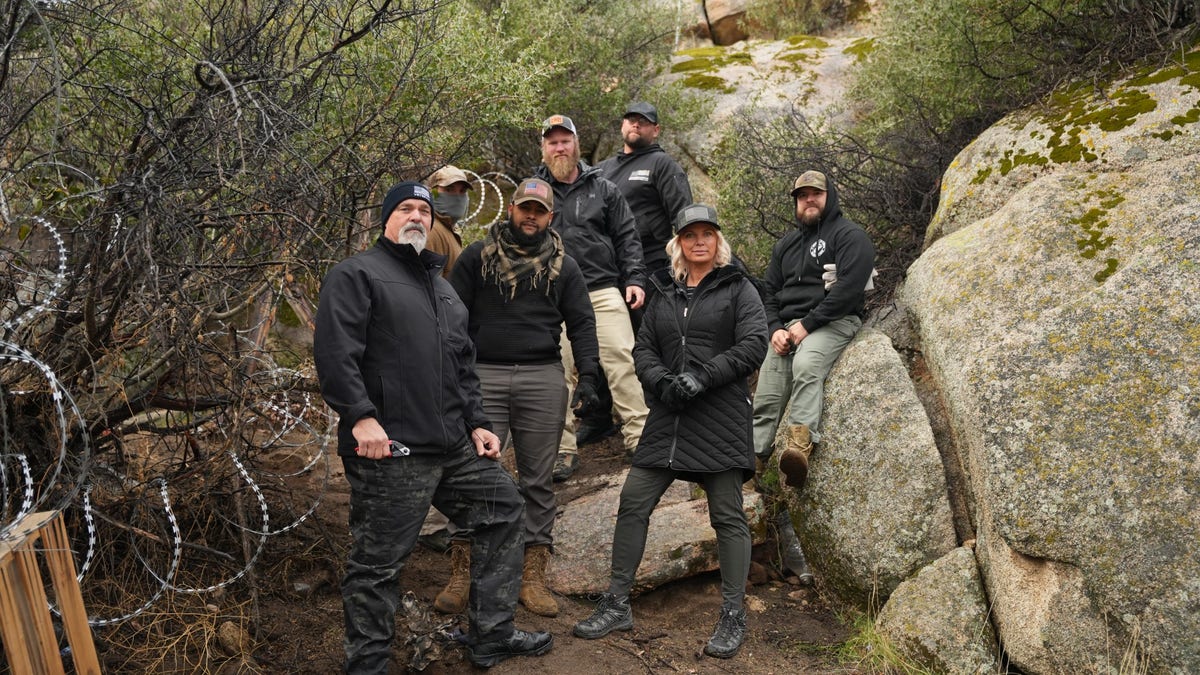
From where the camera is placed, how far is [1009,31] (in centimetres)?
825

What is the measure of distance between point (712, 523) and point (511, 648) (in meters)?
1.40

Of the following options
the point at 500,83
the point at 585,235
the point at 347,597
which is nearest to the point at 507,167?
the point at 500,83

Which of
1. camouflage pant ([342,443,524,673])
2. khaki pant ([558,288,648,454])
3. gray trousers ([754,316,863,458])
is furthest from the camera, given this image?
khaki pant ([558,288,648,454])

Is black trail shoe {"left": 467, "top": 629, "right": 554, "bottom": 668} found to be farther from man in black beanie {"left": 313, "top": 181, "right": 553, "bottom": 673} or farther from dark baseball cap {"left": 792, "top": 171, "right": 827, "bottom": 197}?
dark baseball cap {"left": 792, "top": 171, "right": 827, "bottom": 197}

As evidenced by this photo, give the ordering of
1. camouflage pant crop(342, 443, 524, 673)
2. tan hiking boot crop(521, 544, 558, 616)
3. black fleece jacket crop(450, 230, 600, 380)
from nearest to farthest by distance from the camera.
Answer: camouflage pant crop(342, 443, 524, 673)
tan hiking boot crop(521, 544, 558, 616)
black fleece jacket crop(450, 230, 600, 380)

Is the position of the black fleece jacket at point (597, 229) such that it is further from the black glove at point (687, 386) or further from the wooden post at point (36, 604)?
the wooden post at point (36, 604)

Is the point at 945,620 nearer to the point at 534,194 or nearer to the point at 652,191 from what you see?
the point at 534,194

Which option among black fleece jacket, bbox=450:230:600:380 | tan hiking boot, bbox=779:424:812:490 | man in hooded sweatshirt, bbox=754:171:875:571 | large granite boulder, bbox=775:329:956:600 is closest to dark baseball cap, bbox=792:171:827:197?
man in hooded sweatshirt, bbox=754:171:875:571

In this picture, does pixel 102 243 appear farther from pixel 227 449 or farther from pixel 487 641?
pixel 487 641

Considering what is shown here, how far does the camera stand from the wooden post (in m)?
3.61

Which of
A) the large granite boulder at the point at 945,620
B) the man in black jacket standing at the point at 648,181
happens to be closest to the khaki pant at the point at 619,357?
the man in black jacket standing at the point at 648,181

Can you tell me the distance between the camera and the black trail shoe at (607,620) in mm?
5504

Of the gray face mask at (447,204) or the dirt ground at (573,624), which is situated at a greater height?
the gray face mask at (447,204)

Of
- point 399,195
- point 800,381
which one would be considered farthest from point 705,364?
point 399,195
